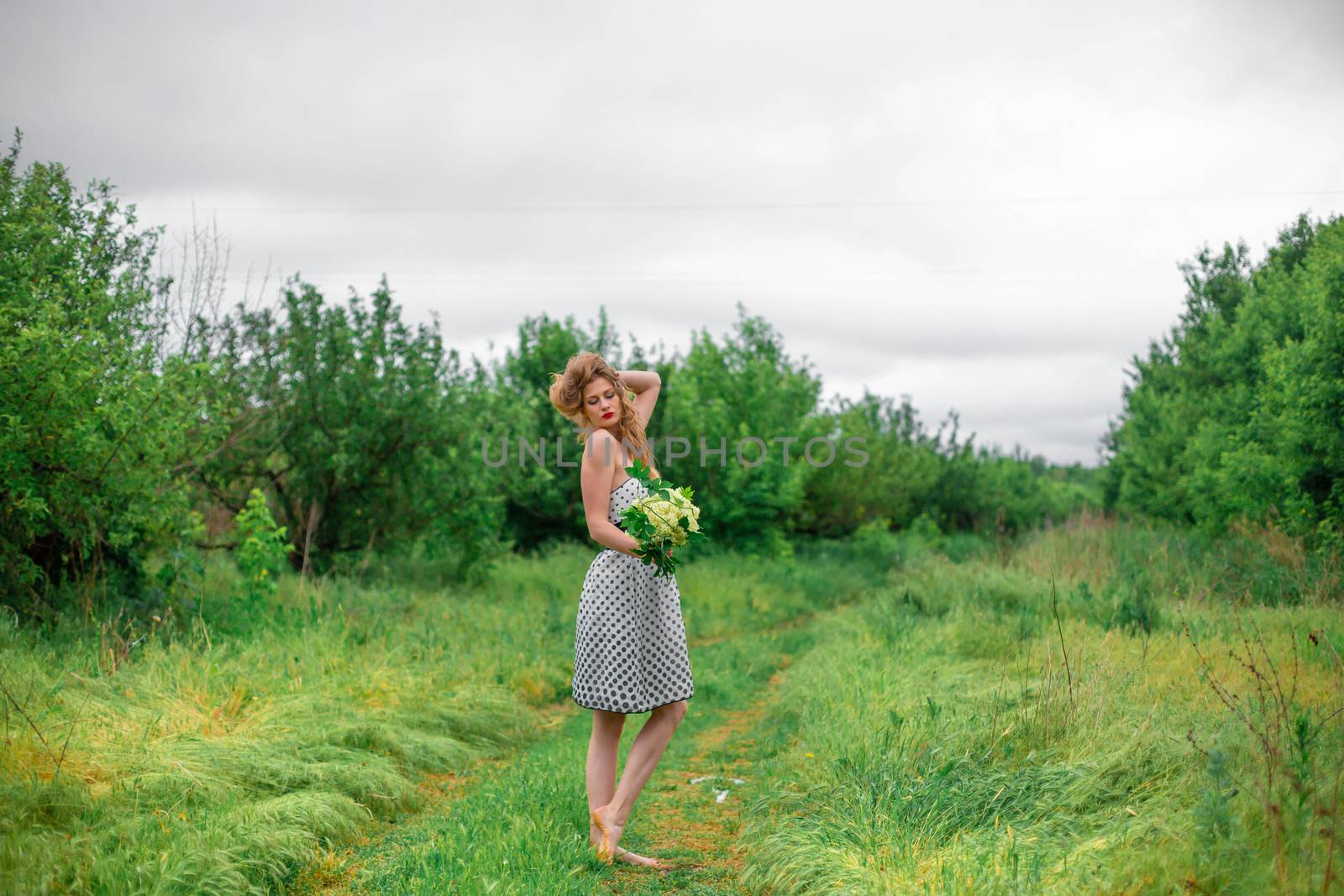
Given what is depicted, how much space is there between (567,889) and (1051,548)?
12.1m

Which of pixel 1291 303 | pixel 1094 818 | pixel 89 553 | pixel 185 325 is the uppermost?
pixel 1291 303

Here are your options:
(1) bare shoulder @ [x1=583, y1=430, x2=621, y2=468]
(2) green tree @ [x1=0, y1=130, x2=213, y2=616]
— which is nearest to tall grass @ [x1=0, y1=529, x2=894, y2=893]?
(2) green tree @ [x1=0, y1=130, x2=213, y2=616]

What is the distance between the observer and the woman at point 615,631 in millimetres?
4672

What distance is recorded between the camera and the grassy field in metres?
3.71

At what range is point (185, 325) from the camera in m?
11.7

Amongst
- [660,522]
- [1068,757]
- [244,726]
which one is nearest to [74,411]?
[244,726]

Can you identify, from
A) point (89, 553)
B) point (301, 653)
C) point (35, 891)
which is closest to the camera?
point (35, 891)

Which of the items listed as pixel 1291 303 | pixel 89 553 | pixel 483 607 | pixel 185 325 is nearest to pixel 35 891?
pixel 89 553

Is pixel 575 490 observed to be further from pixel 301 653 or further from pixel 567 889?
pixel 567 889

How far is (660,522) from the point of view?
443 centimetres

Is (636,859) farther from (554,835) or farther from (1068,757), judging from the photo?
(1068,757)

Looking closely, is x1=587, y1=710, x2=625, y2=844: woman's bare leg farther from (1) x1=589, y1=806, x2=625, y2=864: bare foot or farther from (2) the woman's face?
(2) the woman's face

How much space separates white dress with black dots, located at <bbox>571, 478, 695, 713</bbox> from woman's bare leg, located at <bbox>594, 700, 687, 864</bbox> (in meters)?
0.16

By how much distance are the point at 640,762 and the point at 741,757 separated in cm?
254
